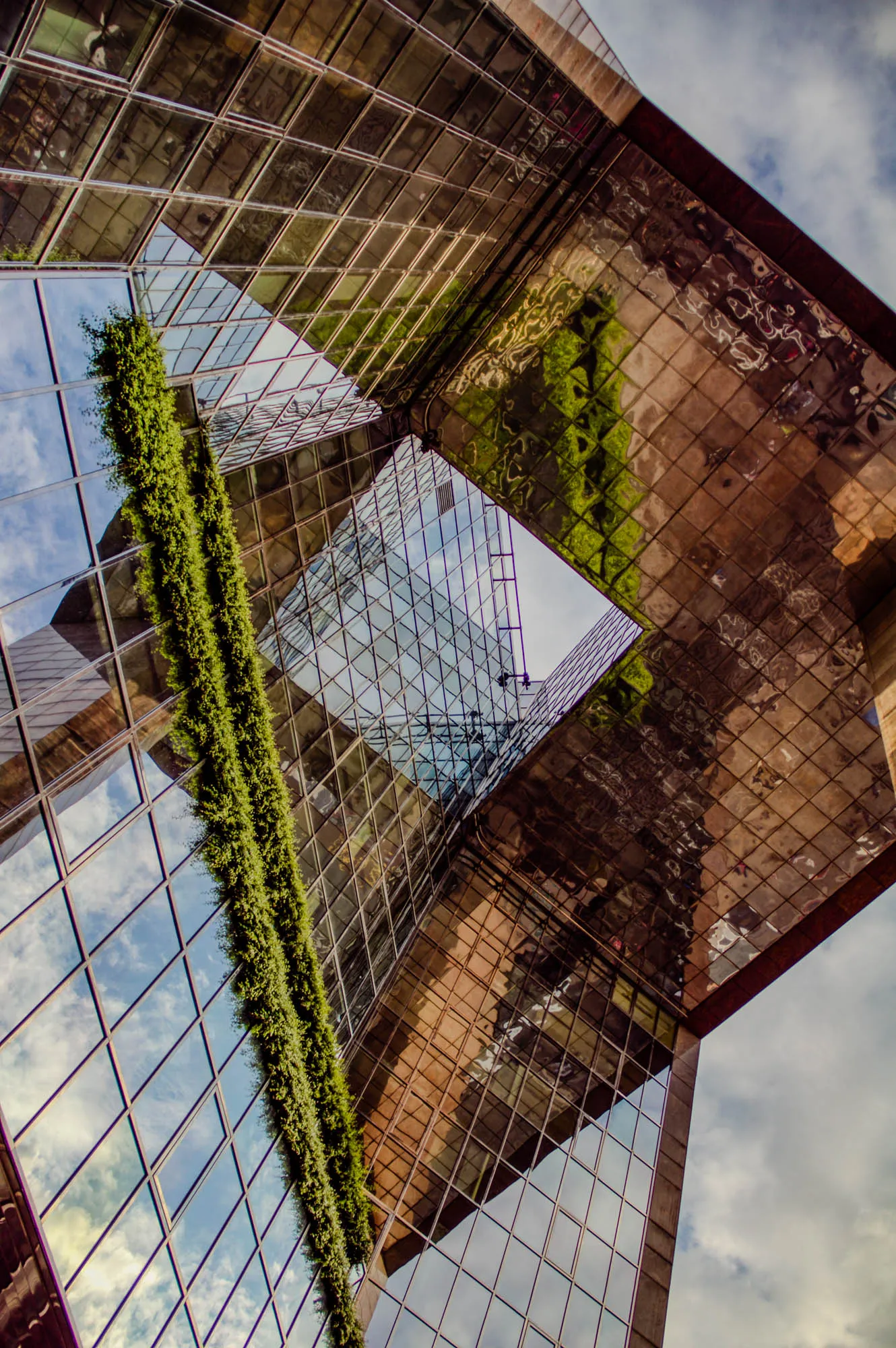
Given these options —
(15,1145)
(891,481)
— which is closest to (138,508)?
(15,1145)

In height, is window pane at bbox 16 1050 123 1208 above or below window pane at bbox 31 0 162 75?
below

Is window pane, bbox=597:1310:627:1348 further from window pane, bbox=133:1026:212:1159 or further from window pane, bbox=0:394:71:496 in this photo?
window pane, bbox=0:394:71:496

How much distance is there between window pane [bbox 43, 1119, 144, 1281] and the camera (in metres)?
10.7

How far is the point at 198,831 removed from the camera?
15.8 metres

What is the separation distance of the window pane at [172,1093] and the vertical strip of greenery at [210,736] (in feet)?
5.72

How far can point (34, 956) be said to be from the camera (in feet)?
35.6

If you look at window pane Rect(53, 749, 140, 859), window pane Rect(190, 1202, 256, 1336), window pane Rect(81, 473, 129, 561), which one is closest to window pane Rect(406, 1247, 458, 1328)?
window pane Rect(190, 1202, 256, 1336)

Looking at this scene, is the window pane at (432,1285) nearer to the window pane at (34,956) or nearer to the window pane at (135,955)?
the window pane at (135,955)

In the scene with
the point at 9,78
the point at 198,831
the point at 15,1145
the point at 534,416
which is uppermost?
the point at 9,78

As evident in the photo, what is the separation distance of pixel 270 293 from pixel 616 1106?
29.2m

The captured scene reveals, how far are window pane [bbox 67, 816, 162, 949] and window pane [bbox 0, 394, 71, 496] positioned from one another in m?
5.93

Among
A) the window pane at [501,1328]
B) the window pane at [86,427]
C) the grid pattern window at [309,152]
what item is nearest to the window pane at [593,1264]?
the window pane at [501,1328]

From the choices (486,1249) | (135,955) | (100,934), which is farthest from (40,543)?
(486,1249)

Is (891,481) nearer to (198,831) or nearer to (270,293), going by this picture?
(270,293)
